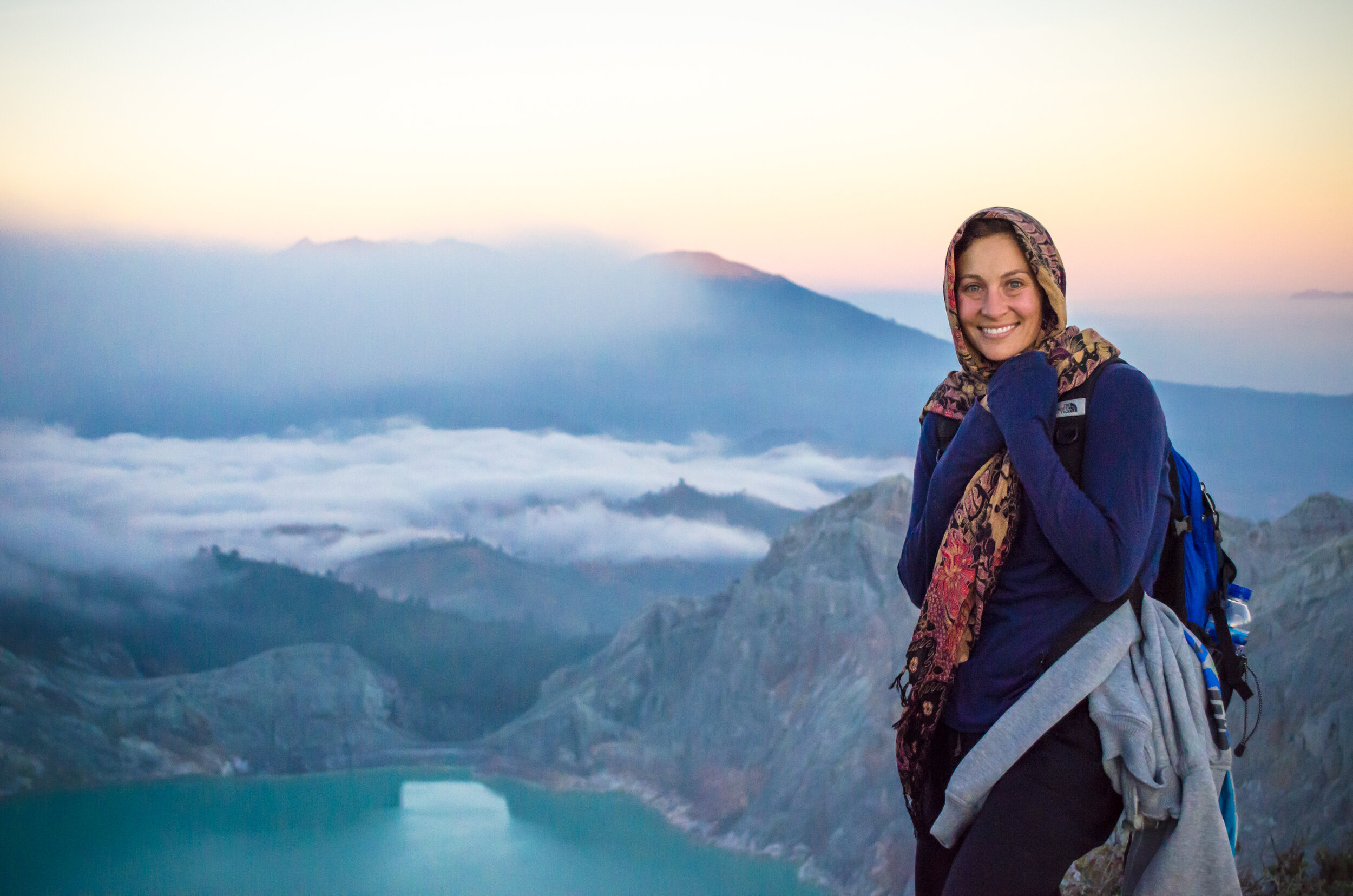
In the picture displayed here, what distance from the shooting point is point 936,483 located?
50.3 inches

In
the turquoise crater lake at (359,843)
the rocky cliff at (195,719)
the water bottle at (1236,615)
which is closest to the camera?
the water bottle at (1236,615)

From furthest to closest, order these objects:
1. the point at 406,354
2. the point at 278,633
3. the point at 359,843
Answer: the point at 406,354
the point at 278,633
the point at 359,843

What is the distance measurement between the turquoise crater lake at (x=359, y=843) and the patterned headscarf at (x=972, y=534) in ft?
15.3

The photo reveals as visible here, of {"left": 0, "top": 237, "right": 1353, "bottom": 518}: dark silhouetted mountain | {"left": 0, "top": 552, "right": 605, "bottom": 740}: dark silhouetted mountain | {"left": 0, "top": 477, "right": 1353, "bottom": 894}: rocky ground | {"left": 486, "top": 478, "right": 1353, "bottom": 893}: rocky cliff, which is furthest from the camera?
{"left": 0, "top": 237, "right": 1353, "bottom": 518}: dark silhouetted mountain

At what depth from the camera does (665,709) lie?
6781mm

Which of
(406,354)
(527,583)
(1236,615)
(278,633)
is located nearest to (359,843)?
(278,633)

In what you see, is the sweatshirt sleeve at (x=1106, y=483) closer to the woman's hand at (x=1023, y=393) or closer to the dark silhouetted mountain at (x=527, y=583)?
the woman's hand at (x=1023, y=393)

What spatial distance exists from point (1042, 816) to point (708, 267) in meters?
6.42

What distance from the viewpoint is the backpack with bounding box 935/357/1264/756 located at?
1145 mm

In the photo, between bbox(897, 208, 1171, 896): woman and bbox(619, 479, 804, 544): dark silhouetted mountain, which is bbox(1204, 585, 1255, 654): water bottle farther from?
bbox(619, 479, 804, 544): dark silhouetted mountain

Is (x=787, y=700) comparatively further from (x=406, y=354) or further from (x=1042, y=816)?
(x=1042, y=816)

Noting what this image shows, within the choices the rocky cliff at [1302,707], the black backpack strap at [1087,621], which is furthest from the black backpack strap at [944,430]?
the rocky cliff at [1302,707]

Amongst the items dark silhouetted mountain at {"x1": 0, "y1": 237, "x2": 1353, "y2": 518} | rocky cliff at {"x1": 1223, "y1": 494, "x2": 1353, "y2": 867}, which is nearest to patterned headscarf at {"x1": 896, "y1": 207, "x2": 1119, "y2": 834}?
rocky cliff at {"x1": 1223, "y1": 494, "x2": 1353, "y2": 867}

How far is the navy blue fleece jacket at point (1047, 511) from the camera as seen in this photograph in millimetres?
1097
